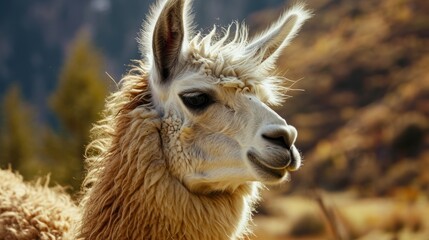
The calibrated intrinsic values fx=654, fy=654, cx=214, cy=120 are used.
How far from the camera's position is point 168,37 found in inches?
158

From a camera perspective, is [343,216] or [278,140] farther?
[343,216]

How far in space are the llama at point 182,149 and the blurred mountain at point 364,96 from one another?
25557 millimetres

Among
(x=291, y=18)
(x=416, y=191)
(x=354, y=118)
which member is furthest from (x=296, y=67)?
(x=291, y=18)

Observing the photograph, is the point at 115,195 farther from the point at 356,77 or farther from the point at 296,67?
the point at 296,67

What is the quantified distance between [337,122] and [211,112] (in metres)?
46.0

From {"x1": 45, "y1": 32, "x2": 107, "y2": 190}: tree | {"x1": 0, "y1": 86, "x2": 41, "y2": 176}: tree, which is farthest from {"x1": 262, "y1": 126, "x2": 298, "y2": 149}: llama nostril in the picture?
{"x1": 0, "y1": 86, "x2": 41, "y2": 176}: tree

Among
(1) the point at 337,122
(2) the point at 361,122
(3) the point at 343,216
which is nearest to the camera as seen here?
(3) the point at 343,216

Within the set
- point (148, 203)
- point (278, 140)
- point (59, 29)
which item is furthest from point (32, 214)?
point (59, 29)

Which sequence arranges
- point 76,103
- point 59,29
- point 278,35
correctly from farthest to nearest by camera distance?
point 59,29 → point 76,103 → point 278,35

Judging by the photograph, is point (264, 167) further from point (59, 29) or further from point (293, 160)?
point (59, 29)

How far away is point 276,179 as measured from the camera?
3.67m

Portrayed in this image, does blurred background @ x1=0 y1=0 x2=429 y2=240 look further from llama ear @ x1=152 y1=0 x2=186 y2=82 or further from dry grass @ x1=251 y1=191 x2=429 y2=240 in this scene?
llama ear @ x1=152 y1=0 x2=186 y2=82

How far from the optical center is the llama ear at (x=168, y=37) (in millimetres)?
3893

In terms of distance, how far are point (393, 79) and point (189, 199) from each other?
48603 millimetres
